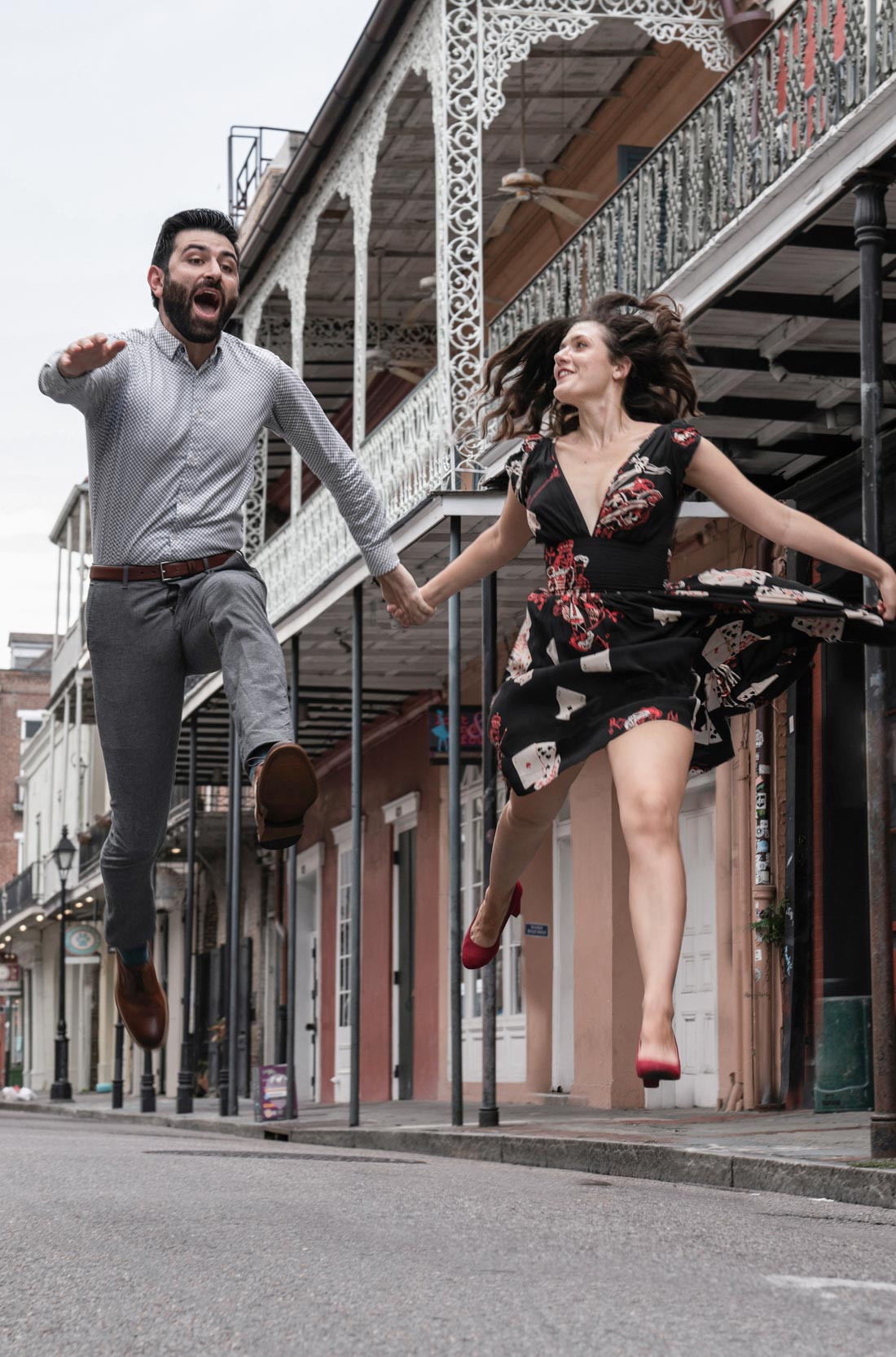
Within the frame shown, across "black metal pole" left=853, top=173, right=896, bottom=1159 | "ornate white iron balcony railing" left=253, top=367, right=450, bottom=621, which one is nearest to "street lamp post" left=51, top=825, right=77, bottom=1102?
"ornate white iron balcony railing" left=253, top=367, right=450, bottom=621

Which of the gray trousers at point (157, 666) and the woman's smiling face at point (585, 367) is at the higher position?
the woman's smiling face at point (585, 367)

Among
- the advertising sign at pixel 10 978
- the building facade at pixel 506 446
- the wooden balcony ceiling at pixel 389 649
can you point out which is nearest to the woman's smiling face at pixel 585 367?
the building facade at pixel 506 446

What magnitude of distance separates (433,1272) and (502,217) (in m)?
14.4

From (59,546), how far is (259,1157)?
103ft

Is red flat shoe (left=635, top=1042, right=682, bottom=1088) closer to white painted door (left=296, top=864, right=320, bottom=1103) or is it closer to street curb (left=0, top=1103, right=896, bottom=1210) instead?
street curb (left=0, top=1103, right=896, bottom=1210)

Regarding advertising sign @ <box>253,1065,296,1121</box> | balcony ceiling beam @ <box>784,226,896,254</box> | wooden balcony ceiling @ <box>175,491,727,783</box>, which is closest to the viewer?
balcony ceiling beam @ <box>784,226,896,254</box>

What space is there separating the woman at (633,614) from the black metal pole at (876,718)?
2801 mm

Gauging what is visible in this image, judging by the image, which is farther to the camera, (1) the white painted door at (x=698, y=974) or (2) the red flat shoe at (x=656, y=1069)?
(1) the white painted door at (x=698, y=974)

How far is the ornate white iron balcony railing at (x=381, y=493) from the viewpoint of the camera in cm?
1434

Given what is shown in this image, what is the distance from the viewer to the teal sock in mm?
5926

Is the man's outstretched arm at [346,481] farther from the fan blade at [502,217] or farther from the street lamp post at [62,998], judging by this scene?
the street lamp post at [62,998]

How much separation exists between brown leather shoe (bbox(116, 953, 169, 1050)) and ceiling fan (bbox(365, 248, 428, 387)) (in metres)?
12.9

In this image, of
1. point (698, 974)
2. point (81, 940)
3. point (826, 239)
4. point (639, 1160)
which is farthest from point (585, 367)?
point (81, 940)

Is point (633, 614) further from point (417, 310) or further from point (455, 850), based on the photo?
point (417, 310)
